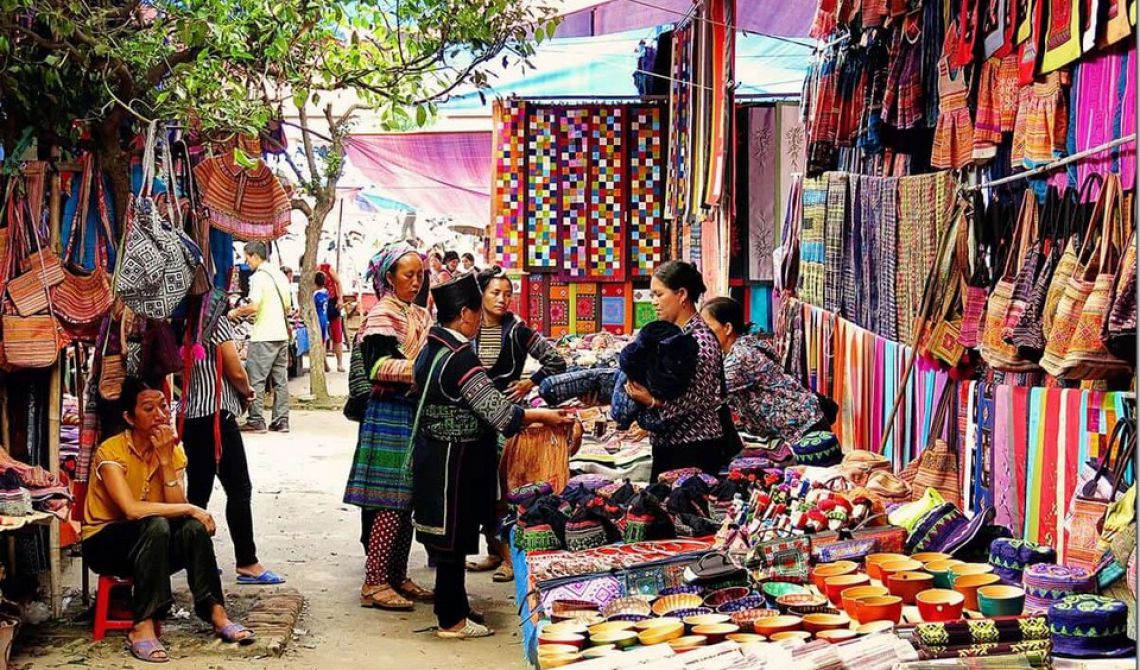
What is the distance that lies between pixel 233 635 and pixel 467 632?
1.02 metres

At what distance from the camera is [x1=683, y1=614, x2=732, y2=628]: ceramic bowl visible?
12.2 ft

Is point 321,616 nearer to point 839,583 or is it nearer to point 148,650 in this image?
point 148,650

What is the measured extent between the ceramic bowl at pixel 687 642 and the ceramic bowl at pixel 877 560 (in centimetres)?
70

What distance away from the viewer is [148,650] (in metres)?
6.09

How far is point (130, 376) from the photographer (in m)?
6.40

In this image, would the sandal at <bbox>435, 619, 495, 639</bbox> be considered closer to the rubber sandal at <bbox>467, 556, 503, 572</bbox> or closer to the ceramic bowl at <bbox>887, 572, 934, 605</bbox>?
the rubber sandal at <bbox>467, 556, 503, 572</bbox>

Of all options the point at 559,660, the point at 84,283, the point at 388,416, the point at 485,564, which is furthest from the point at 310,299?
the point at 559,660

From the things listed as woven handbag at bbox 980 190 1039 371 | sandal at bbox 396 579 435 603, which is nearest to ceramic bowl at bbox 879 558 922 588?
woven handbag at bbox 980 190 1039 371

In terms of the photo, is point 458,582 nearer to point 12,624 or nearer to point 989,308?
point 12,624

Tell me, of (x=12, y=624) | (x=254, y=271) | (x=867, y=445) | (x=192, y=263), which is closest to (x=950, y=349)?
(x=867, y=445)

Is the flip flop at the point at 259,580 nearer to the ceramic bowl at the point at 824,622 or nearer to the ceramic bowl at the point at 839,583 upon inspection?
the ceramic bowl at the point at 839,583

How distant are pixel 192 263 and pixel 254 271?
7.56m

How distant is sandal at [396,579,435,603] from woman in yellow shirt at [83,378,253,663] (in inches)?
44.3

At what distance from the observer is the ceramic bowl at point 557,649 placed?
3.66 metres
